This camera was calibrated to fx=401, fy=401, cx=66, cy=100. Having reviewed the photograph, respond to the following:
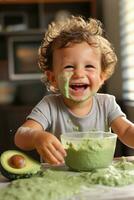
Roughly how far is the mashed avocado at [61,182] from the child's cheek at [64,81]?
0.28m

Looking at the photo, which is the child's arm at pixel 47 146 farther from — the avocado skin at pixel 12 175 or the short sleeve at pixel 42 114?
the short sleeve at pixel 42 114

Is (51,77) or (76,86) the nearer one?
(76,86)

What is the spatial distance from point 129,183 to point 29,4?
3.38 meters

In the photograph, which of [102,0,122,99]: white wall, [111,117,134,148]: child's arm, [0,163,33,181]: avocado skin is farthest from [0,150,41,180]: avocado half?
[102,0,122,99]: white wall

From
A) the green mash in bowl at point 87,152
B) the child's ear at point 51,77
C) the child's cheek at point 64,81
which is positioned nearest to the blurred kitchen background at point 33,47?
the child's ear at point 51,77

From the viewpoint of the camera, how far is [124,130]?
1.22 metres

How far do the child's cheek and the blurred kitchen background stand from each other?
190 centimetres

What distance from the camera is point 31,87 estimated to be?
11.6ft

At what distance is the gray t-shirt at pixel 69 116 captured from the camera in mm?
1269

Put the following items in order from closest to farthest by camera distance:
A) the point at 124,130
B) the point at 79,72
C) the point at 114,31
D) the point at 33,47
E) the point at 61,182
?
the point at 61,182 < the point at 79,72 < the point at 124,130 < the point at 114,31 < the point at 33,47

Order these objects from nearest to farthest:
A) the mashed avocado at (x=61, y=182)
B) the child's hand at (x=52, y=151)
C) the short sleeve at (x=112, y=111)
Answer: the mashed avocado at (x=61, y=182) < the child's hand at (x=52, y=151) < the short sleeve at (x=112, y=111)

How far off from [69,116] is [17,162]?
43cm

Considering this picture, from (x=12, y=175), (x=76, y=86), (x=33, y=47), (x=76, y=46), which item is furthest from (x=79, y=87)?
(x=33, y=47)

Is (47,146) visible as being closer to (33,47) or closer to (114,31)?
(114,31)
